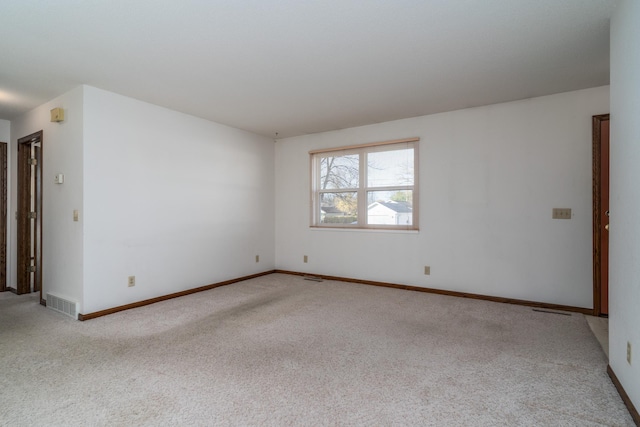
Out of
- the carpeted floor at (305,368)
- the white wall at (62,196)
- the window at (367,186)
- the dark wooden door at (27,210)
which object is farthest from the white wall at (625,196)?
the dark wooden door at (27,210)

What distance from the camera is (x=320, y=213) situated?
5391mm

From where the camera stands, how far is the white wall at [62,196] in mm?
3306

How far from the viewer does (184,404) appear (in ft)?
5.91

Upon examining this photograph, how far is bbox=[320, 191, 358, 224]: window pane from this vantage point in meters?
5.06

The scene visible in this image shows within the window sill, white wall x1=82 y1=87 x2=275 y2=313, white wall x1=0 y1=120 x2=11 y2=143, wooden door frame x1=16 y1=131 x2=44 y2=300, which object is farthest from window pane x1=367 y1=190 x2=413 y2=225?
white wall x1=0 y1=120 x2=11 y2=143

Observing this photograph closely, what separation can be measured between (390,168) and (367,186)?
0.44 meters

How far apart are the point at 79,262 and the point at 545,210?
197 inches

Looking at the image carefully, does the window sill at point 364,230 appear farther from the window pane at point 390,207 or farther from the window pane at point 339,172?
the window pane at point 339,172

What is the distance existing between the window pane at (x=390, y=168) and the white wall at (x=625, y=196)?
2.53 metres

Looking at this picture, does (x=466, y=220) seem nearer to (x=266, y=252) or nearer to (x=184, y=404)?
(x=266, y=252)

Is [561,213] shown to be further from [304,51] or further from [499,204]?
[304,51]

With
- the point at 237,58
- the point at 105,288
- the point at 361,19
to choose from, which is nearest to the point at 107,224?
the point at 105,288

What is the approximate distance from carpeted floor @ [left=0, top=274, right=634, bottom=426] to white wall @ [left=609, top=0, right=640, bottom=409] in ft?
1.01

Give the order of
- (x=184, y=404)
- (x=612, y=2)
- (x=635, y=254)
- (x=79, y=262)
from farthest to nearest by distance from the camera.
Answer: (x=79, y=262) < (x=612, y=2) < (x=184, y=404) < (x=635, y=254)
